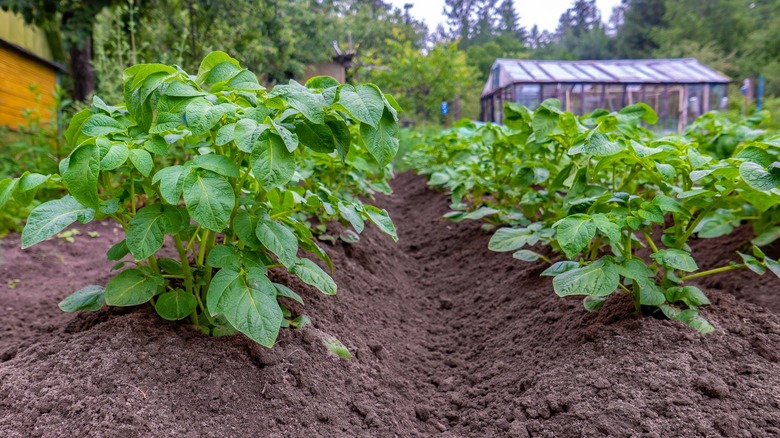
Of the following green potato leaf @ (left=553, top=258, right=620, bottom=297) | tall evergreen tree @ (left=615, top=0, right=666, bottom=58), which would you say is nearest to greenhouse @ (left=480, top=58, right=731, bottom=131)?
green potato leaf @ (left=553, top=258, right=620, bottom=297)

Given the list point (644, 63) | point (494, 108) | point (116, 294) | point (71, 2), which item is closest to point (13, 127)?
point (71, 2)

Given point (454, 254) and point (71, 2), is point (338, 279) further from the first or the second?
point (71, 2)

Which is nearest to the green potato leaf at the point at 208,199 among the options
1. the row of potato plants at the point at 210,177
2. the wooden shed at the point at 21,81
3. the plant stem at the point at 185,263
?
the row of potato plants at the point at 210,177

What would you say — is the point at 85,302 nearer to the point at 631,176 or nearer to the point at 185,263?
the point at 185,263

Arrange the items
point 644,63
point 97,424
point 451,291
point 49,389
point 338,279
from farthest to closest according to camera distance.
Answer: point 644,63 < point 451,291 < point 338,279 < point 49,389 < point 97,424

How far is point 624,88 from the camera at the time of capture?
15.4 m

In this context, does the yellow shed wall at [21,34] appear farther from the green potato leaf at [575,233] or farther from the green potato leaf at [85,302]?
the green potato leaf at [575,233]

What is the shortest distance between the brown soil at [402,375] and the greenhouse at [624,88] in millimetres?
13363

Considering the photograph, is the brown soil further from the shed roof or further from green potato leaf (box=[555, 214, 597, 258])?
the shed roof

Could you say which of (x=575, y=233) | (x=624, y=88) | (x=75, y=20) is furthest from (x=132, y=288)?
(x=624, y=88)

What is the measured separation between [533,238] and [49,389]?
1.87 metres

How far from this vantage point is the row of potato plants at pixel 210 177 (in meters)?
1.36

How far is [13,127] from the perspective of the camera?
19.2ft

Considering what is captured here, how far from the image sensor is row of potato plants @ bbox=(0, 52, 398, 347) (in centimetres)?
136
